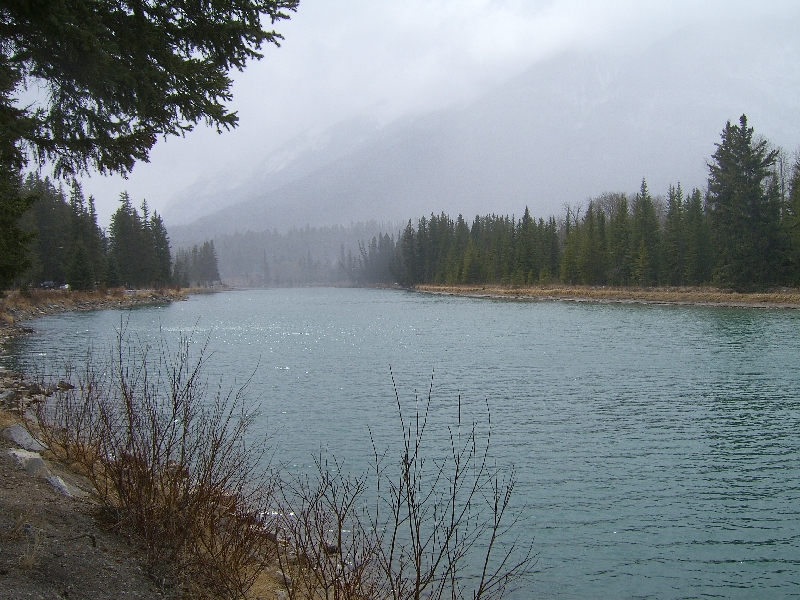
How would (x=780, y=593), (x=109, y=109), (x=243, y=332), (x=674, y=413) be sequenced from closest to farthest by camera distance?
1. (x=109, y=109)
2. (x=780, y=593)
3. (x=674, y=413)
4. (x=243, y=332)

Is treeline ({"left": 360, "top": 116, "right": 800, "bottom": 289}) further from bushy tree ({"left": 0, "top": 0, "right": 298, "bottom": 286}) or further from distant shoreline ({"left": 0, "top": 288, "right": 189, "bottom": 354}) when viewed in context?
bushy tree ({"left": 0, "top": 0, "right": 298, "bottom": 286})

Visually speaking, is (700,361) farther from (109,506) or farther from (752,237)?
(752,237)

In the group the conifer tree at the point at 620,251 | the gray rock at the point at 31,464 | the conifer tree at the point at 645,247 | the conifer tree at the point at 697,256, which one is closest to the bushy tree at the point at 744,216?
the conifer tree at the point at 697,256

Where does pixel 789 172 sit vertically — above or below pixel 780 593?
above

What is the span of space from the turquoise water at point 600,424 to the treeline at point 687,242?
1242 inches

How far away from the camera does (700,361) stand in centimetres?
2994

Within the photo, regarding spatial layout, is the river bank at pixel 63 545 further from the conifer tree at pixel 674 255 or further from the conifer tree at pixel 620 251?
the conifer tree at pixel 620 251

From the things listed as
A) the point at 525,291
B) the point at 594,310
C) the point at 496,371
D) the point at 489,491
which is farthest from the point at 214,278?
the point at 489,491

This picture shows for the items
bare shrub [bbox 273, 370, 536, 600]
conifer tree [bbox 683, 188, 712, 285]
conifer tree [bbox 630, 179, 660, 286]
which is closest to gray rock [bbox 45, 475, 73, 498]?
bare shrub [bbox 273, 370, 536, 600]

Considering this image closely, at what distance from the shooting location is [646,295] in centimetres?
7950

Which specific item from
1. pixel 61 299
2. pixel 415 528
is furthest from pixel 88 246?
pixel 415 528

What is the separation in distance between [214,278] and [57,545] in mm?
192523

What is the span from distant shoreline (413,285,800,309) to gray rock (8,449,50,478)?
2614 inches

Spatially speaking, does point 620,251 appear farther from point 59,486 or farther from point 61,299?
point 59,486
